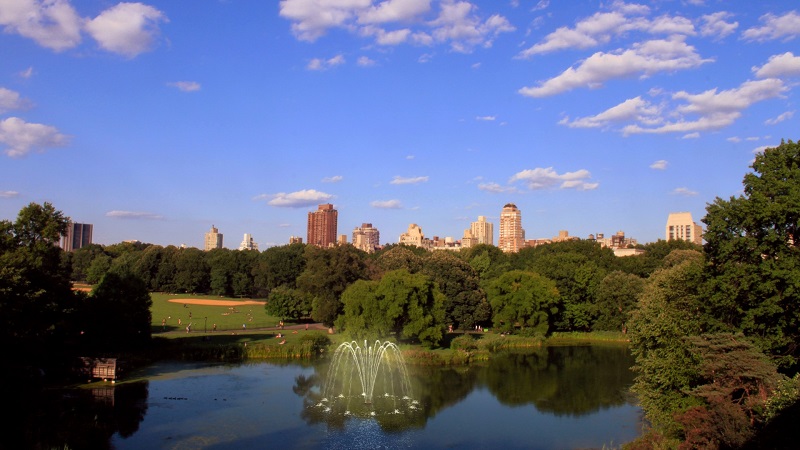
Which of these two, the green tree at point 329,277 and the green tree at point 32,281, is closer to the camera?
the green tree at point 32,281

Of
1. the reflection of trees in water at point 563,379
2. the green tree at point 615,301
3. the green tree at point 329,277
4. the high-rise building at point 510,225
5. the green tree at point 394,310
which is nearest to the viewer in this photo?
the reflection of trees in water at point 563,379

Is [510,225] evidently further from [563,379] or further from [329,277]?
[563,379]

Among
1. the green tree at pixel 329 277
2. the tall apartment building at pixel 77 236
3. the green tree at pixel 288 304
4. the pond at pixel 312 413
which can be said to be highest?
the tall apartment building at pixel 77 236

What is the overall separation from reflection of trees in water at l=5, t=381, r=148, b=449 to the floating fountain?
26.5 ft

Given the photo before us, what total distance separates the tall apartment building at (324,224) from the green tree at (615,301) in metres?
127

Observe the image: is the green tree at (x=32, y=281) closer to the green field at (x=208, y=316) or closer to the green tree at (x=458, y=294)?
the green field at (x=208, y=316)

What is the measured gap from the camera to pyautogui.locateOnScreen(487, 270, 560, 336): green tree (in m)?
49.8

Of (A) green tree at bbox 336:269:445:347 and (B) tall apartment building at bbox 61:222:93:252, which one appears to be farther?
(B) tall apartment building at bbox 61:222:93:252

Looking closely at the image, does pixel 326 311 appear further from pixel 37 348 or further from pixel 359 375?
pixel 37 348

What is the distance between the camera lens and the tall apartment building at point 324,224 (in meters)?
175

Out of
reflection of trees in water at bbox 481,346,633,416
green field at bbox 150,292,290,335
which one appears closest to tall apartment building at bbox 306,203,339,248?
green field at bbox 150,292,290,335

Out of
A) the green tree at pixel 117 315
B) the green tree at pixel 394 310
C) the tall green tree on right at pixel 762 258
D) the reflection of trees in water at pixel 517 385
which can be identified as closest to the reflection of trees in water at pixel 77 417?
the reflection of trees in water at pixel 517 385

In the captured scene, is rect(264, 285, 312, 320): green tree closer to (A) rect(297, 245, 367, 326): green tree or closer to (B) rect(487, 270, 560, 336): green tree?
(A) rect(297, 245, 367, 326): green tree

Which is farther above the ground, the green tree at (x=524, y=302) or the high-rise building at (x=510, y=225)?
the high-rise building at (x=510, y=225)
